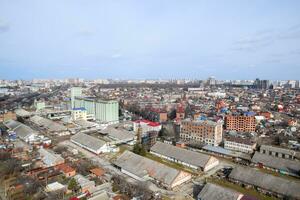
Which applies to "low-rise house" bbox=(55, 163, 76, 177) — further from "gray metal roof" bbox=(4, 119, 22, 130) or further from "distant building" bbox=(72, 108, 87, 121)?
"distant building" bbox=(72, 108, 87, 121)

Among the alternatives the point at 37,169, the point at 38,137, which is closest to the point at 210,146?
the point at 37,169

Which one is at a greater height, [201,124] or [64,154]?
[201,124]

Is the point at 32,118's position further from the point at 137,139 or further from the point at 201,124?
the point at 201,124

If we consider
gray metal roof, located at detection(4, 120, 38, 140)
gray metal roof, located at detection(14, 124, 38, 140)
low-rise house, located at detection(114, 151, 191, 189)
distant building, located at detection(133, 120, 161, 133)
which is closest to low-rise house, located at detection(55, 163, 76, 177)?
low-rise house, located at detection(114, 151, 191, 189)

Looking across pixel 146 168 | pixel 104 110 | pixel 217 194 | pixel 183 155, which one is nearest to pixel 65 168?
pixel 146 168

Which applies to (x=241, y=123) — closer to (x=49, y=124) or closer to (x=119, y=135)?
(x=119, y=135)

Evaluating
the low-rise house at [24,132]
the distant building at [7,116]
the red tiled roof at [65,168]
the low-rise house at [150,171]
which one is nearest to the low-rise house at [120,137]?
the low-rise house at [150,171]
